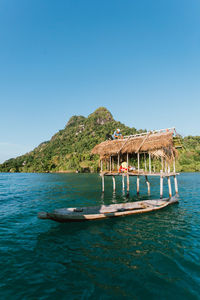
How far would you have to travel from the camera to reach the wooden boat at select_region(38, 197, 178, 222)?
8977 mm

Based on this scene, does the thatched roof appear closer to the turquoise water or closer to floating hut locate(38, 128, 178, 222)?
floating hut locate(38, 128, 178, 222)

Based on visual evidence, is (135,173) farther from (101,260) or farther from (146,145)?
(101,260)

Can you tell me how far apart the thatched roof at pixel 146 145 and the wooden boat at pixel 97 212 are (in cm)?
494

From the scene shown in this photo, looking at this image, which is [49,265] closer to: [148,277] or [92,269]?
[92,269]

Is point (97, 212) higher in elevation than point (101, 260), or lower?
higher

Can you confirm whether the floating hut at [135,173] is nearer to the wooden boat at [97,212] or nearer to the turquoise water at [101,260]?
the wooden boat at [97,212]

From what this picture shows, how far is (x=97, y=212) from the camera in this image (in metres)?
10.8

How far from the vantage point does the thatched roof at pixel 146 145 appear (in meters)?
15.1

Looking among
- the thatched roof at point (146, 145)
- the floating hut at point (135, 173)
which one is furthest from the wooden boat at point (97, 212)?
the thatched roof at point (146, 145)

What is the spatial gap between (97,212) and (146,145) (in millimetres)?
8783

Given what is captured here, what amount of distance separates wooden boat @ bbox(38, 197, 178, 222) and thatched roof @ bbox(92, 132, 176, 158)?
494 centimetres

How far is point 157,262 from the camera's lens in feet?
19.8

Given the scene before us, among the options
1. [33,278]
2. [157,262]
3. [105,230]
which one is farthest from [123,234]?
[33,278]

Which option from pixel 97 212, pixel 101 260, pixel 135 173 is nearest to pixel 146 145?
pixel 135 173
